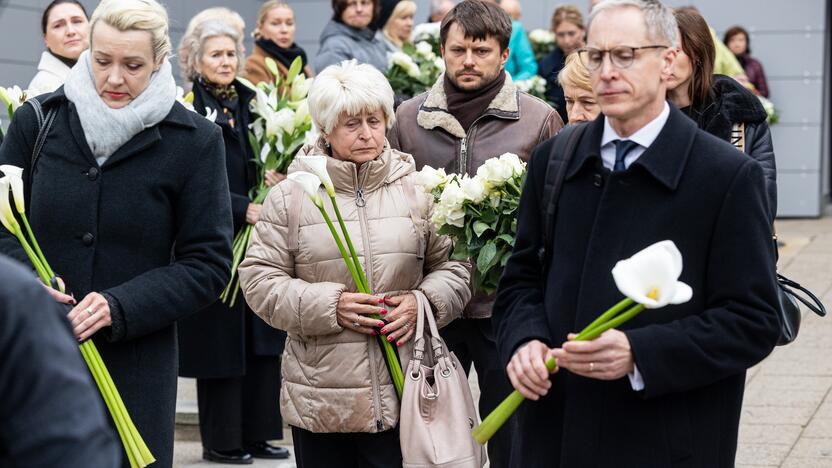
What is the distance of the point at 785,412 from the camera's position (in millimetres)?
7402

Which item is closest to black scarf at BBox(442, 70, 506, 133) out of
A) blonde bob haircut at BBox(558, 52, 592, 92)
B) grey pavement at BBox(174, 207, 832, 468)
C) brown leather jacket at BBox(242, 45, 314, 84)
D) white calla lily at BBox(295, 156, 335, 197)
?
blonde bob haircut at BBox(558, 52, 592, 92)

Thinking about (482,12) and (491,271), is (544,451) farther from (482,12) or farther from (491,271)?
(482,12)

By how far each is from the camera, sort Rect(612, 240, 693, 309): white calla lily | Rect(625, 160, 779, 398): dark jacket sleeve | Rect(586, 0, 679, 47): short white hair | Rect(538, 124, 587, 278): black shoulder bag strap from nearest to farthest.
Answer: Rect(612, 240, 693, 309): white calla lily
Rect(625, 160, 779, 398): dark jacket sleeve
Rect(586, 0, 679, 47): short white hair
Rect(538, 124, 587, 278): black shoulder bag strap

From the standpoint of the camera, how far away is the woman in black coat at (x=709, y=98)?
4.64m

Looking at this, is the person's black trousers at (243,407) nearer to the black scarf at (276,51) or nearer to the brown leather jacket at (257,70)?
the brown leather jacket at (257,70)

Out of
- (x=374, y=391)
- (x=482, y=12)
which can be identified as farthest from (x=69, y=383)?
(x=482, y=12)

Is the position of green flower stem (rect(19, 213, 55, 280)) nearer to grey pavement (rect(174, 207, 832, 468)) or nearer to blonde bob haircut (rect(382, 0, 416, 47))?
grey pavement (rect(174, 207, 832, 468))

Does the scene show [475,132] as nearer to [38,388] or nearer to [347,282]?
[347,282]

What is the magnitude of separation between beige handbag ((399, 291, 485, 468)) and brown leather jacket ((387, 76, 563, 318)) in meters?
0.59

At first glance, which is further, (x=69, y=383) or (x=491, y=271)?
(x=491, y=271)

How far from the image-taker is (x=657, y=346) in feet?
10.2

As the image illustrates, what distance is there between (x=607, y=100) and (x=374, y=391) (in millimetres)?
1550

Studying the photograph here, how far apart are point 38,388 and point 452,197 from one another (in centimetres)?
276

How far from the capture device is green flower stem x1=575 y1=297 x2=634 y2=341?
297 centimetres
